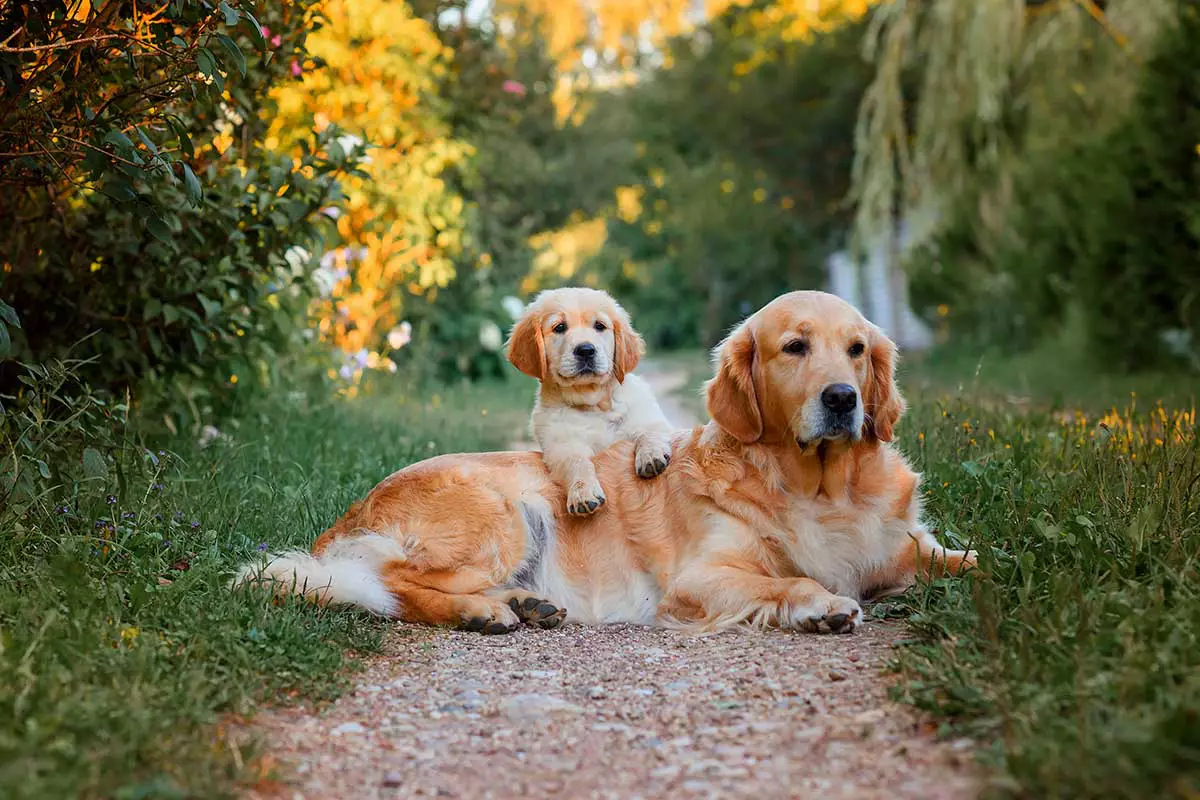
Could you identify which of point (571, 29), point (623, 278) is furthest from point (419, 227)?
point (571, 29)

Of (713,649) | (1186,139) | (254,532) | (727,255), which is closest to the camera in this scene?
(713,649)

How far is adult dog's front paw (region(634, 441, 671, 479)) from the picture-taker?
440 centimetres

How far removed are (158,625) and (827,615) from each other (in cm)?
188

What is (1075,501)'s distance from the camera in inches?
155

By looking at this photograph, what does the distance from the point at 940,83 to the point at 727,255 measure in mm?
12064

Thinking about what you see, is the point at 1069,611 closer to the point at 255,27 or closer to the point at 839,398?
the point at 839,398

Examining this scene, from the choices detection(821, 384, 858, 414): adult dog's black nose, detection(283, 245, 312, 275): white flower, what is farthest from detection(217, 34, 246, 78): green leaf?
detection(283, 245, 312, 275): white flower

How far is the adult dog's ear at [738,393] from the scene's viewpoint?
13.2 ft

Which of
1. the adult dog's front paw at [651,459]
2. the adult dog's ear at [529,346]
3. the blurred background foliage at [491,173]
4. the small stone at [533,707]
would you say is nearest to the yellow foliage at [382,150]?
the blurred background foliage at [491,173]

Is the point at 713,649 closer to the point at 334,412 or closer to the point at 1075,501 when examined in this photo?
the point at 1075,501

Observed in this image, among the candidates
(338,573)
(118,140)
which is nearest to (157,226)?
(118,140)

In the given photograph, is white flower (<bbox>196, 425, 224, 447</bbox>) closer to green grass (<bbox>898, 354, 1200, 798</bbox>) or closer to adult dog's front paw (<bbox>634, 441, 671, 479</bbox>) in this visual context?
adult dog's front paw (<bbox>634, 441, 671, 479</bbox>)

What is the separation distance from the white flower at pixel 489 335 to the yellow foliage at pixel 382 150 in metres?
1.77

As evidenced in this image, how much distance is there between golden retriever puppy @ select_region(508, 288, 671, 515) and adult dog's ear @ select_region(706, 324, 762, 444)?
0.72 m
